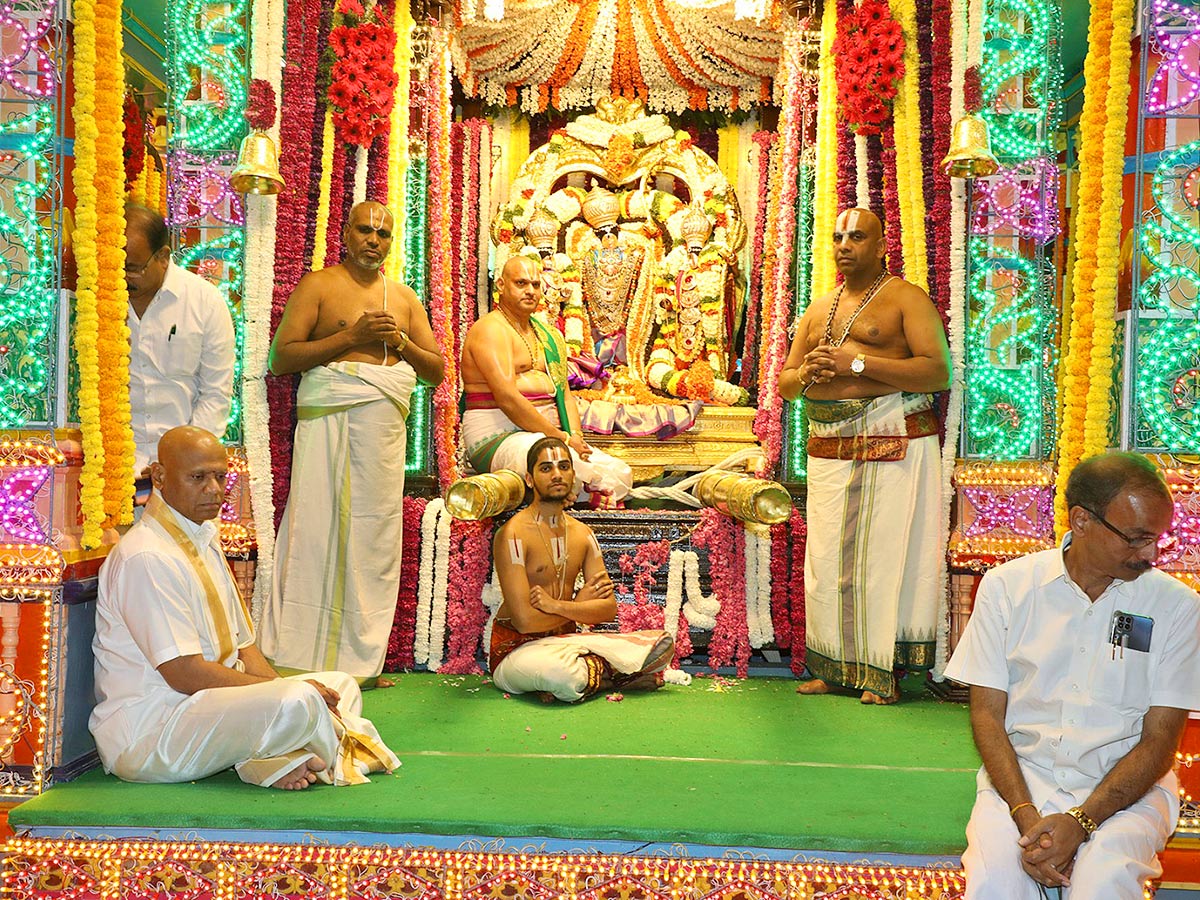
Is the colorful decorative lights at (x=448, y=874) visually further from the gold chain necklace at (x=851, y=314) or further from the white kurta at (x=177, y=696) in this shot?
the gold chain necklace at (x=851, y=314)

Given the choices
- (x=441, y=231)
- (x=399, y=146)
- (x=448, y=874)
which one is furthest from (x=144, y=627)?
(x=441, y=231)

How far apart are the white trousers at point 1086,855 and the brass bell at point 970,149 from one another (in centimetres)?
293

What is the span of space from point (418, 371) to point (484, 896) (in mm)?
2987

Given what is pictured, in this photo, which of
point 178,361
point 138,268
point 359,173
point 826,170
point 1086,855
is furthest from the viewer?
point 826,170

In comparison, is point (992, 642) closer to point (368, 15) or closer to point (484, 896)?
point (484, 896)

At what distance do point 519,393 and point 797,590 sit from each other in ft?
5.83

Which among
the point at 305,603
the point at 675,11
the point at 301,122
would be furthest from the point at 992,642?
the point at 675,11

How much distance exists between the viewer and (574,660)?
16.2ft

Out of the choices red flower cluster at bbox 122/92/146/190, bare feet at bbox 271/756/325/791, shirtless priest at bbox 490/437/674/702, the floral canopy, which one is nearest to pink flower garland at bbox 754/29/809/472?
the floral canopy

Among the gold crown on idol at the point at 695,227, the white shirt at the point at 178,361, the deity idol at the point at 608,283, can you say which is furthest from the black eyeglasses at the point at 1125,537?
the gold crown on idol at the point at 695,227

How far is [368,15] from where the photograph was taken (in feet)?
19.7

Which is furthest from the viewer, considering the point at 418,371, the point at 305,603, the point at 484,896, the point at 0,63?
the point at 418,371

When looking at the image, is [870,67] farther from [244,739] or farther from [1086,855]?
[244,739]

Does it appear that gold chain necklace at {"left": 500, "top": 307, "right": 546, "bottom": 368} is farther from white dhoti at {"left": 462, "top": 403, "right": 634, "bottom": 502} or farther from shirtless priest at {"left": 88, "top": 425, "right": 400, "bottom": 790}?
shirtless priest at {"left": 88, "top": 425, "right": 400, "bottom": 790}
